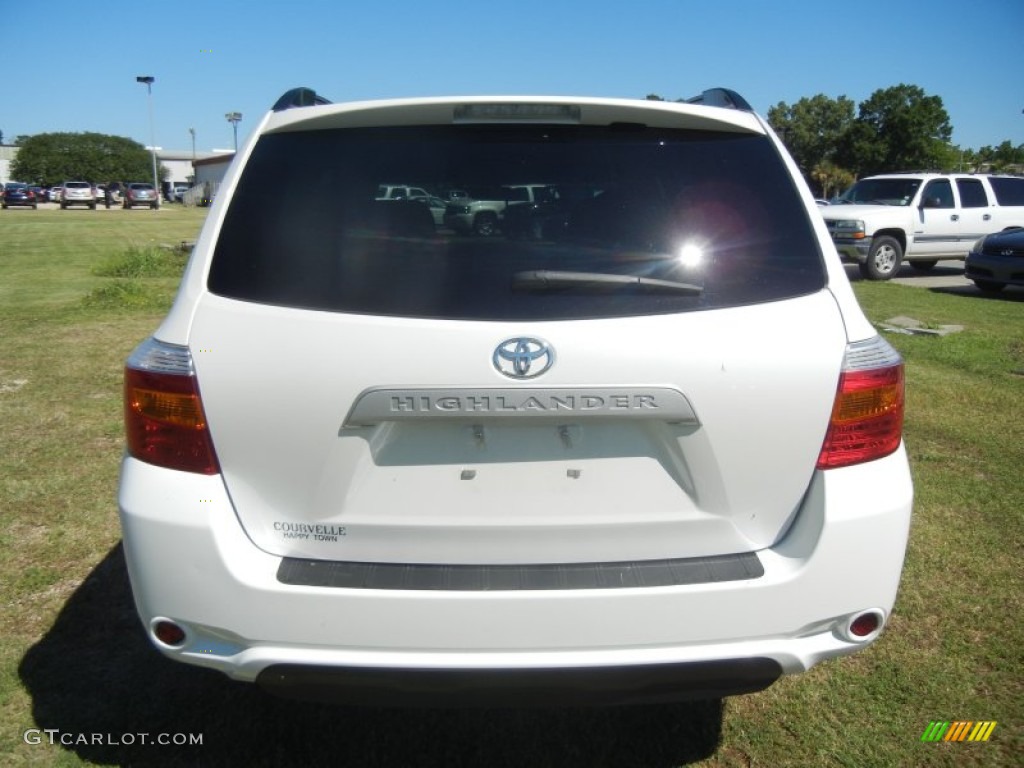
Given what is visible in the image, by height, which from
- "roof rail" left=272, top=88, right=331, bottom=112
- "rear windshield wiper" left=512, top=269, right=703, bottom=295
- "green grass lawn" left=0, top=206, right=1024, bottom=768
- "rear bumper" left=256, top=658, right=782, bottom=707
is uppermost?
"roof rail" left=272, top=88, right=331, bottom=112

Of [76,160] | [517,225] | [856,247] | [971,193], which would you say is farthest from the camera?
[76,160]

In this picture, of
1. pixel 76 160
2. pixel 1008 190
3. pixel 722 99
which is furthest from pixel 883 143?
pixel 76 160

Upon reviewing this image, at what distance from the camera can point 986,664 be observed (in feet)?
9.69

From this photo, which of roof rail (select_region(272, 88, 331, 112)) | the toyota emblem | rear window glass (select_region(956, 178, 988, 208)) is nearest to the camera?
the toyota emblem

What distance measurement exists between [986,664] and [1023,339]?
7.55m

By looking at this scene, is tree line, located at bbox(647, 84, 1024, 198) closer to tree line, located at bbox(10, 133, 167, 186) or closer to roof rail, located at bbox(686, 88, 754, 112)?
roof rail, located at bbox(686, 88, 754, 112)

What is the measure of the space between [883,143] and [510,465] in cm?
6756

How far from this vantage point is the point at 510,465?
6.36 feet

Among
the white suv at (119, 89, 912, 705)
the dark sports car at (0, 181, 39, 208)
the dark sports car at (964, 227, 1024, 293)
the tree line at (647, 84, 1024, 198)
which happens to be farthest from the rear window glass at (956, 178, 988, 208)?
the dark sports car at (0, 181, 39, 208)

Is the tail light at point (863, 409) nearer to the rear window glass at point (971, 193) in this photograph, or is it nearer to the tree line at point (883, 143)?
the rear window glass at point (971, 193)

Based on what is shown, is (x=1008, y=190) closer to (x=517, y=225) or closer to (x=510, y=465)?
(x=517, y=225)

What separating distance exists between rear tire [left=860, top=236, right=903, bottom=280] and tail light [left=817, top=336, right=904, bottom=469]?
14.1m

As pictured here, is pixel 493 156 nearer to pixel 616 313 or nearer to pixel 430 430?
pixel 616 313

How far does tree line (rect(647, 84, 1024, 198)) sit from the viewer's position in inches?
2325
